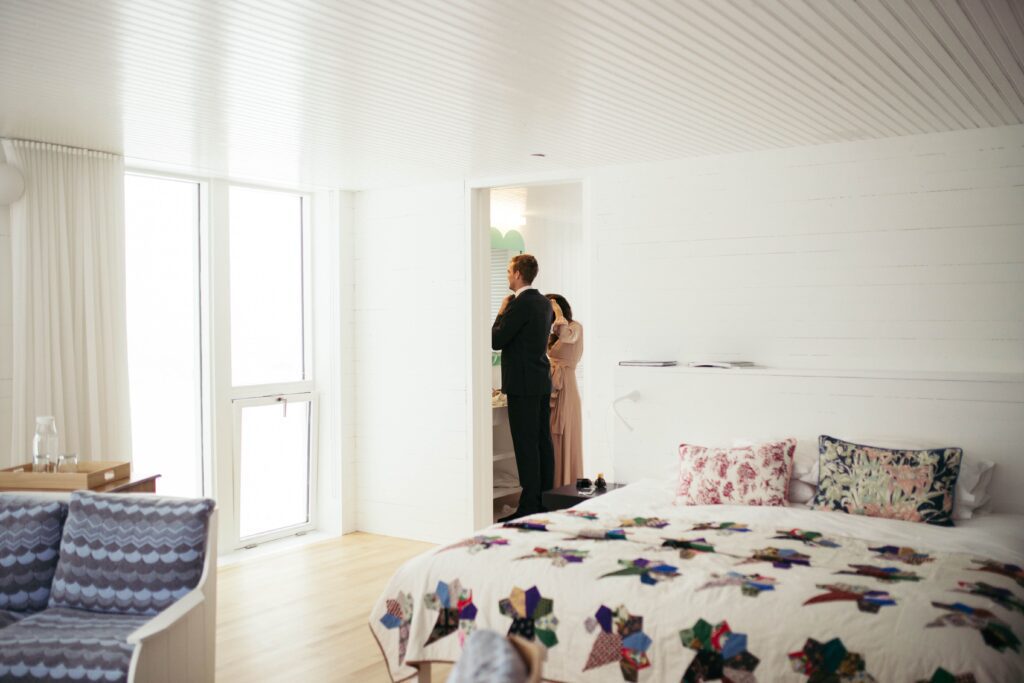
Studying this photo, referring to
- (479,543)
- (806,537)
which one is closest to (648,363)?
(806,537)

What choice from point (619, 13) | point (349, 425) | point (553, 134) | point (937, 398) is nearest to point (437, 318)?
point (349, 425)

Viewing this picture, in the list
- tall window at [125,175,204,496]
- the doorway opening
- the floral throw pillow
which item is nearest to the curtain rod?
tall window at [125,175,204,496]

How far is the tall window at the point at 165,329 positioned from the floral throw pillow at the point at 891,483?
3.72 m

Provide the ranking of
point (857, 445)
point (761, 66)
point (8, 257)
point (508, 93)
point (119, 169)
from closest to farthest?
1. point (761, 66)
2. point (508, 93)
3. point (857, 445)
4. point (8, 257)
5. point (119, 169)

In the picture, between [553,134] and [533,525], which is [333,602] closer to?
[533,525]

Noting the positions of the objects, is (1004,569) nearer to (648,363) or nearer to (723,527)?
(723,527)

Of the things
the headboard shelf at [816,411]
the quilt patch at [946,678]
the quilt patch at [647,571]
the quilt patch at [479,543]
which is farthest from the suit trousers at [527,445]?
the quilt patch at [946,678]

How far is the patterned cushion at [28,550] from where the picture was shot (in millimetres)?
3102

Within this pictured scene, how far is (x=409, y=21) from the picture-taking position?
266 centimetres

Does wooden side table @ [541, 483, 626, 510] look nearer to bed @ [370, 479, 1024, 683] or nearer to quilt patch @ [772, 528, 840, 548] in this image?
bed @ [370, 479, 1024, 683]

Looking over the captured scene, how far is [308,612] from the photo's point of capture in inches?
175

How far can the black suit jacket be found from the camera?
19.6ft

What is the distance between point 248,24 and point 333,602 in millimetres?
3030

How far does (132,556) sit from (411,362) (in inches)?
123
